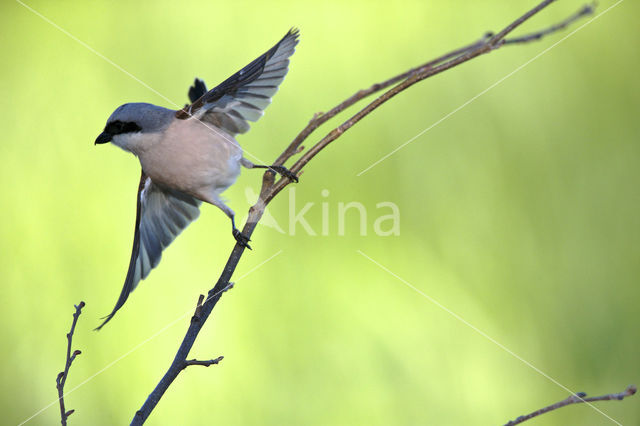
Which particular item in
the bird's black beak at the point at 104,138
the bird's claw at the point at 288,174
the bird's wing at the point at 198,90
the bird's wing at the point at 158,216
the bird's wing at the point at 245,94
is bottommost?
the bird's claw at the point at 288,174

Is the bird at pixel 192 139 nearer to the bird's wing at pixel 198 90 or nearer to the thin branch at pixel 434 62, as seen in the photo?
the bird's wing at pixel 198 90

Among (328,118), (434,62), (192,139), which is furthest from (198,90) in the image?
(434,62)

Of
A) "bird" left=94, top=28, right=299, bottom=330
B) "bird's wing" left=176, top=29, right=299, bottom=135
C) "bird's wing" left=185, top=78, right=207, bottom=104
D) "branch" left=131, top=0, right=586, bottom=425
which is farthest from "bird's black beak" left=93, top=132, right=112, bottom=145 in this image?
"branch" left=131, top=0, right=586, bottom=425

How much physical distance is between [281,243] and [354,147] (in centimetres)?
31

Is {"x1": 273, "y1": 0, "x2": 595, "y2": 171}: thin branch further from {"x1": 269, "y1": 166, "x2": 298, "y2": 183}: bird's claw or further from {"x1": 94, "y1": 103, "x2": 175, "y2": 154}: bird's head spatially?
{"x1": 94, "y1": 103, "x2": 175, "y2": 154}: bird's head

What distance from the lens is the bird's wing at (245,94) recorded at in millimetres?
969

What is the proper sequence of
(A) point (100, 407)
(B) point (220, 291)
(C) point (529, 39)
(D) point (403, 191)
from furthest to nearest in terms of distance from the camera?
1. (D) point (403, 191)
2. (A) point (100, 407)
3. (B) point (220, 291)
4. (C) point (529, 39)

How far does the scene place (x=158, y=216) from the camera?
1224 mm

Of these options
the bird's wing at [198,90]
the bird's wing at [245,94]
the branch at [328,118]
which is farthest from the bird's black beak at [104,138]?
the branch at [328,118]

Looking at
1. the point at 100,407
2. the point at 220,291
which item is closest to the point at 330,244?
the point at 100,407

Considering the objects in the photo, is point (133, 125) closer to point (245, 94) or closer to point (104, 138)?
point (104, 138)

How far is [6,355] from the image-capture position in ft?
4.82

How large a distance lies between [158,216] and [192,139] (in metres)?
0.21

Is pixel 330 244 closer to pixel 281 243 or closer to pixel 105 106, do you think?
pixel 281 243
